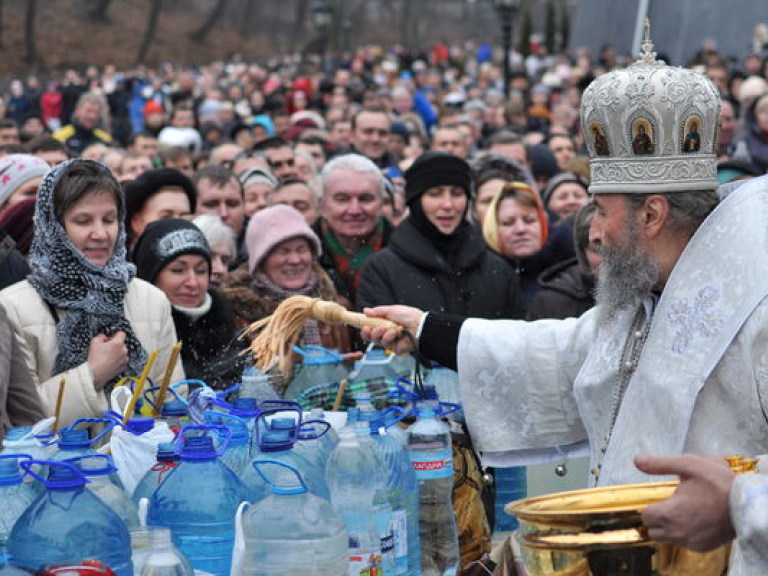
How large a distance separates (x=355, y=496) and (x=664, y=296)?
1.02m

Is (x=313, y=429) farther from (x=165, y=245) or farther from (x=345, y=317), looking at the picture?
(x=165, y=245)

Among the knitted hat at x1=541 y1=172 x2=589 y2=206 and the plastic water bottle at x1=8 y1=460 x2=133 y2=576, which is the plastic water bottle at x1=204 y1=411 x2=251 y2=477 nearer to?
the plastic water bottle at x1=8 y1=460 x2=133 y2=576

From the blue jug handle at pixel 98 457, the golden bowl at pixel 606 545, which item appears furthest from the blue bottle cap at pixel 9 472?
the golden bowl at pixel 606 545

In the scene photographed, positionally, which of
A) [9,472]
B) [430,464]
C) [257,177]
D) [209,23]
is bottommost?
[430,464]

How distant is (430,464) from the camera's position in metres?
3.99

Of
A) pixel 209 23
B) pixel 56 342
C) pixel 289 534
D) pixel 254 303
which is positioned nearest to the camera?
pixel 289 534

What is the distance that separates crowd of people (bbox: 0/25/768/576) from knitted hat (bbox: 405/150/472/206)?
0.4 inches

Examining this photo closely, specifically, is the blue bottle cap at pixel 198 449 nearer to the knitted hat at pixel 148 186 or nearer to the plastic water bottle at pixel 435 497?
the plastic water bottle at pixel 435 497

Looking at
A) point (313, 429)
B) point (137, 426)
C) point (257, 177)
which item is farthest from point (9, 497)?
point (257, 177)

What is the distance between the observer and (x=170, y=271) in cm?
594

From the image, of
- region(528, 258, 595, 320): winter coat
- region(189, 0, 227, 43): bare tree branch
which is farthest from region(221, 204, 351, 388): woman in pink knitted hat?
region(189, 0, 227, 43): bare tree branch

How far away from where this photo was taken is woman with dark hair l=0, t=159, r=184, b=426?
4875mm

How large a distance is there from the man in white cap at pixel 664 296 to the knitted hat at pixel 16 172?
329 cm

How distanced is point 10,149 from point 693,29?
66.5 feet
